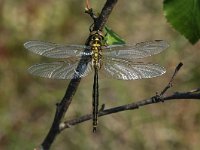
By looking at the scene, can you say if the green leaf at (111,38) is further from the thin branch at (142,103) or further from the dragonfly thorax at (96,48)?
the thin branch at (142,103)

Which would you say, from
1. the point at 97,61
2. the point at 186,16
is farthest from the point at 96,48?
the point at 186,16

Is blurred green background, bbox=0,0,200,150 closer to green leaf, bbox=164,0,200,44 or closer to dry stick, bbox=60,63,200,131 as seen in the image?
dry stick, bbox=60,63,200,131

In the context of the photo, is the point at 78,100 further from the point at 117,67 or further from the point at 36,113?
the point at 117,67

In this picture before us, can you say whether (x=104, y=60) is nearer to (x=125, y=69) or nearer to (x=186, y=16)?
(x=125, y=69)

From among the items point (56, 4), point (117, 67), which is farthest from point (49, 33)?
point (117, 67)

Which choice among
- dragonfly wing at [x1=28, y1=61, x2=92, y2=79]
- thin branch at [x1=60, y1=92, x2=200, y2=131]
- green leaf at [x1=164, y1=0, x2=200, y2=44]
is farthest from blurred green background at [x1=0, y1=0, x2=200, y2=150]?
green leaf at [x1=164, y1=0, x2=200, y2=44]

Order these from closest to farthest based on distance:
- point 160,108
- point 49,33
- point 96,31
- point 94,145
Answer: point 96,31
point 94,145
point 160,108
point 49,33
